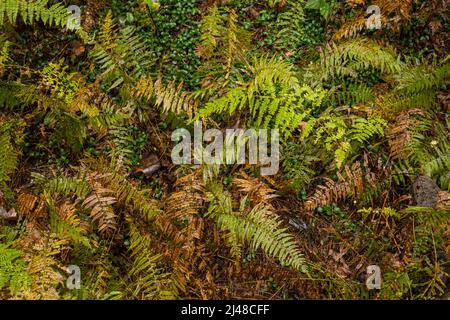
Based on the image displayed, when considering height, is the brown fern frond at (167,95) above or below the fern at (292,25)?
below

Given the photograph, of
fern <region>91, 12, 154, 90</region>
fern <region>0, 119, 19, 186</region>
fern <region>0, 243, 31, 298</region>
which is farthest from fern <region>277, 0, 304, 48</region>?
fern <region>0, 243, 31, 298</region>

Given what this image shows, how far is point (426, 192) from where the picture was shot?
152 inches

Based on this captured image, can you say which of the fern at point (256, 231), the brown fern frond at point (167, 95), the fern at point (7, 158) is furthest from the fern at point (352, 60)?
the fern at point (7, 158)

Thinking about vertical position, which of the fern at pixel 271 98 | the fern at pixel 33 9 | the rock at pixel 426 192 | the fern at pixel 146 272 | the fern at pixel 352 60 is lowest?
the fern at pixel 146 272

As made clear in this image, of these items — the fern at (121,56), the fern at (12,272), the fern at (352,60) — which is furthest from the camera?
the fern at (121,56)

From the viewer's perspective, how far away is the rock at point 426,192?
382 cm

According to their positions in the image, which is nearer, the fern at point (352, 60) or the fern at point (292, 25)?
the fern at point (352, 60)

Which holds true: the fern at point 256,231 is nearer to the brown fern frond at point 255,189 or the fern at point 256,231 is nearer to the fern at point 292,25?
the brown fern frond at point 255,189

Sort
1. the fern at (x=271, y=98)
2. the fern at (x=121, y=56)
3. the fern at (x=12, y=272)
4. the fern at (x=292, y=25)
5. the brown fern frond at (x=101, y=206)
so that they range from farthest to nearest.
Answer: the fern at (x=292, y=25), the fern at (x=121, y=56), the fern at (x=271, y=98), the brown fern frond at (x=101, y=206), the fern at (x=12, y=272)

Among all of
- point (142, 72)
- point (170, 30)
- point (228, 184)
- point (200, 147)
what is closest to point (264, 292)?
point (228, 184)

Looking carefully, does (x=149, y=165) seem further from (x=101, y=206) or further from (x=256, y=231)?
(x=256, y=231)

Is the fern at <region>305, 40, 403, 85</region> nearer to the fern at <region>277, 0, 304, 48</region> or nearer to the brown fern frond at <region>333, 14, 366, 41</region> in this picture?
the brown fern frond at <region>333, 14, 366, 41</region>
